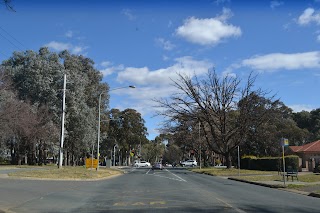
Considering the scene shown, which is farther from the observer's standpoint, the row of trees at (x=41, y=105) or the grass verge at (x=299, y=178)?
the row of trees at (x=41, y=105)

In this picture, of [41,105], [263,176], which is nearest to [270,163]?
[263,176]

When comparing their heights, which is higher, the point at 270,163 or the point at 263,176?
the point at 270,163

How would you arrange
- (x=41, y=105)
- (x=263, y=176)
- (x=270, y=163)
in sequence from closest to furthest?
(x=263, y=176) < (x=270, y=163) < (x=41, y=105)

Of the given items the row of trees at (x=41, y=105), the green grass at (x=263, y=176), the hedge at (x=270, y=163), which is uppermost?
the row of trees at (x=41, y=105)

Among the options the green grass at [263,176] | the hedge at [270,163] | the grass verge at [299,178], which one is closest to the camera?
the grass verge at [299,178]

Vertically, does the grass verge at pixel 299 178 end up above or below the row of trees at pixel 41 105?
below

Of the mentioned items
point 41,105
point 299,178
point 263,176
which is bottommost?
point 263,176

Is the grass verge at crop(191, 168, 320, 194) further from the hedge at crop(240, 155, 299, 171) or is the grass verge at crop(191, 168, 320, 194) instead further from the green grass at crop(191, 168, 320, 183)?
the hedge at crop(240, 155, 299, 171)

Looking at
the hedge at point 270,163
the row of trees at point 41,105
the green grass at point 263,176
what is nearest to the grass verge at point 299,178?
the green grass at point 263,176

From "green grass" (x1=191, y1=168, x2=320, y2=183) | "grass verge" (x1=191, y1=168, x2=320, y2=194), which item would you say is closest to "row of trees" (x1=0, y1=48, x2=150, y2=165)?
"green grass" (x1=191, y1=168, x2=320, y2=183)

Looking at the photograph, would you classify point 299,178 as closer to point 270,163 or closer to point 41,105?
point 270,163

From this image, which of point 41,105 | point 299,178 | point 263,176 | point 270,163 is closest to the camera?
point 299,178

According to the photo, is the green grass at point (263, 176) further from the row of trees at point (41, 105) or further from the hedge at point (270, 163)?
the row of trees at point (41, 105)

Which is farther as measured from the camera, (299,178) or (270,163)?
(270,163)
